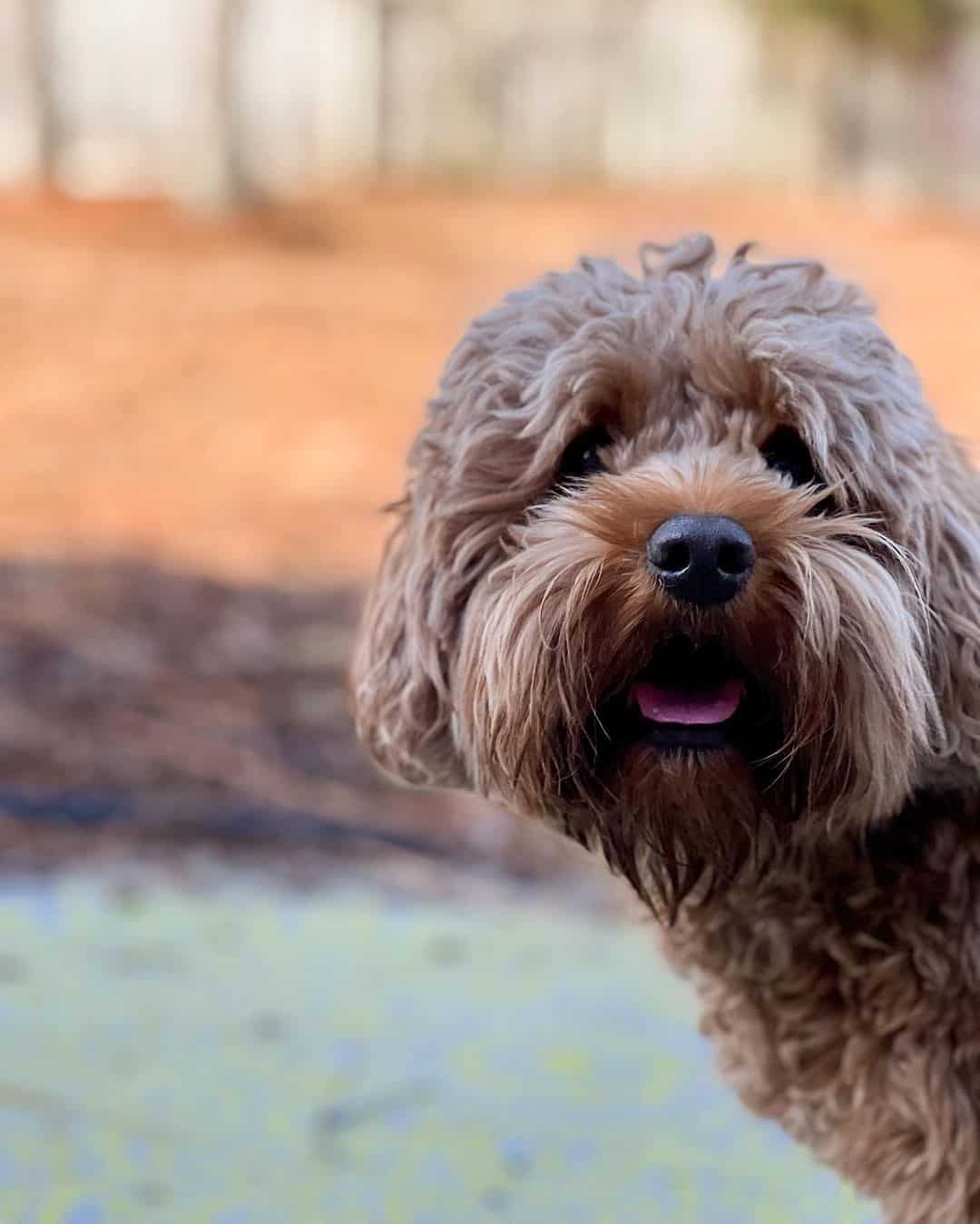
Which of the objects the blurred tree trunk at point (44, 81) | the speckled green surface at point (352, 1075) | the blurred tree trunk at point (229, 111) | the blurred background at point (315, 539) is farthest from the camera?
the blurred tree trunk at point (44, 81)

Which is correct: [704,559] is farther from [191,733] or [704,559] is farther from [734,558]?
[191,733]

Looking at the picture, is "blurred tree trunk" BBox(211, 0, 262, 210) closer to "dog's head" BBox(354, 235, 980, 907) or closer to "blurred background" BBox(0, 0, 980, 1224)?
"blurred background" BBox(0, 0, 980, 1224)

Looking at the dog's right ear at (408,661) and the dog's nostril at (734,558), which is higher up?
the dog's nostril at (734,558)

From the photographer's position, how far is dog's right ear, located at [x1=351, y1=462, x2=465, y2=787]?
8.86 ft

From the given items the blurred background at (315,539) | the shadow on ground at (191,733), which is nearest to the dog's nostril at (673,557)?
the blurred background at (315,539)

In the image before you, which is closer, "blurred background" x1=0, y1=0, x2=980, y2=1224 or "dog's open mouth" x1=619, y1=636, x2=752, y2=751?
"dog's open mouth" x1=619, y1=636, x2=752, y2=751

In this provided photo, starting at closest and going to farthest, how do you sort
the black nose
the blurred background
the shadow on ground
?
the black nose
the blurred background
the shadow on ground

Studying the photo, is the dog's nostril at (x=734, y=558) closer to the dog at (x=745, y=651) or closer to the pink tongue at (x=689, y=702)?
the dog at (x=745, y=651)

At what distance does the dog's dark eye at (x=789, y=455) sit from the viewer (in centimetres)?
249

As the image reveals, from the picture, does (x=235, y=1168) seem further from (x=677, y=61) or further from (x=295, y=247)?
(x=677, y=61)

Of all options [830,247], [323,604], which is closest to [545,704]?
[323,604]

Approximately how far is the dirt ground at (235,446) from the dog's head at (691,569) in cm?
173

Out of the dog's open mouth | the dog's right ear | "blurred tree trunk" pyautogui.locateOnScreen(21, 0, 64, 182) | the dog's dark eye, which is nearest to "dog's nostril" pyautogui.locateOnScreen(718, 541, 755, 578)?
the dog's open mouth

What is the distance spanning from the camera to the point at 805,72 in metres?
17.3
